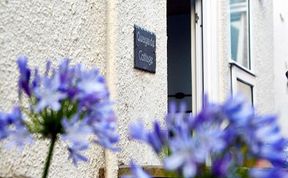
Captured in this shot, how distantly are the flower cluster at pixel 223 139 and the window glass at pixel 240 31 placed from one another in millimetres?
4917

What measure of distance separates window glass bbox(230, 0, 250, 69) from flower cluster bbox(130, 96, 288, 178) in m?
4.92

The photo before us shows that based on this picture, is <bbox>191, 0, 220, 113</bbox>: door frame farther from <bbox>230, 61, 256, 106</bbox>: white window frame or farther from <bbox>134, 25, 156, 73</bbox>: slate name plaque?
<bbox>134, 25, 156, 73</bbox>: slate name plaque

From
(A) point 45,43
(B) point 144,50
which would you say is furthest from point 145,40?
(A) point 45,43

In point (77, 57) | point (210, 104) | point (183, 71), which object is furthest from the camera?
point (183, 71)

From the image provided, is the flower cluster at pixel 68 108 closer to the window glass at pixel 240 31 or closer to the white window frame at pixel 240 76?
the white window frame at pixel 240 76

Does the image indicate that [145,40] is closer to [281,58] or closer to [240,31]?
[240,31]

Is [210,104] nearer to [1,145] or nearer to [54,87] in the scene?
A: [54,87]

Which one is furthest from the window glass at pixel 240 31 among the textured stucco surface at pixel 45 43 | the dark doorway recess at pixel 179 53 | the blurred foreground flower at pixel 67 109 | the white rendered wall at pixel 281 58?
the blurred foreground flower at pixel 67 109

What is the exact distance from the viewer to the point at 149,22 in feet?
11.8

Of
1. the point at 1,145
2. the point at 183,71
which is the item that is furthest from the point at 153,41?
the point at 183,71

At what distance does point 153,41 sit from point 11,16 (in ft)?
4.63

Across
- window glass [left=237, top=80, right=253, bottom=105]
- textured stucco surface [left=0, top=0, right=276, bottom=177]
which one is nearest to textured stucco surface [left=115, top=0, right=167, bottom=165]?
textured stucco surface [left=0, top=0, right=276, bottom=177]

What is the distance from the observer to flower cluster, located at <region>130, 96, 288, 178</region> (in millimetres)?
874

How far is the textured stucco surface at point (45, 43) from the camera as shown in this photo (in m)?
2.29
